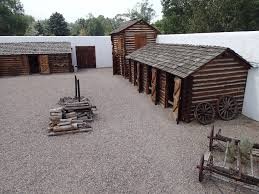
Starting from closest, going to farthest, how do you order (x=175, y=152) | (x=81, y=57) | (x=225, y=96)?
1. (x=175, y=152)
2. (x=225, y=96)
3. (x=81, y=57)

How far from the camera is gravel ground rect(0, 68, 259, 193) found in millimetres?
6645

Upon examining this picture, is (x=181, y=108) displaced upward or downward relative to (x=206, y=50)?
downward

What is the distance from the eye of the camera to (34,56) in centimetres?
2489

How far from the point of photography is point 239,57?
10336mm

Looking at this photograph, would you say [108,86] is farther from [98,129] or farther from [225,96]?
[225,96]

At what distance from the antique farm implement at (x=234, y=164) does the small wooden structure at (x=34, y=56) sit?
763 inches

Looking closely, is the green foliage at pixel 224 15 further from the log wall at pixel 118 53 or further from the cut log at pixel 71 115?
the cut log at pixel 71 115

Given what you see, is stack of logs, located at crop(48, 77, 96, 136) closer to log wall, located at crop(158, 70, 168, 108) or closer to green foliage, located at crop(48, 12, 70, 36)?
log wall, located at crop(158, 70, 168, 108)

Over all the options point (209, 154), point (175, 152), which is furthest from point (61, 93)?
point (209, 154)

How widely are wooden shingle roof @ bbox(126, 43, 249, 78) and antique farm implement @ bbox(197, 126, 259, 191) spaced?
11.3 ft

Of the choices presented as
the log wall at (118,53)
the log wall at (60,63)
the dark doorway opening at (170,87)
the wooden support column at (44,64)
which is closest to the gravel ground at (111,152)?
the dark doorway opening at (170,87)

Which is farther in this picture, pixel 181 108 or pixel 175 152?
pixel 181 108

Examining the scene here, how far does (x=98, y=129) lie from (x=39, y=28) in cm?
5067

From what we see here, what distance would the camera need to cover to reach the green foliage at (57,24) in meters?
53.0
